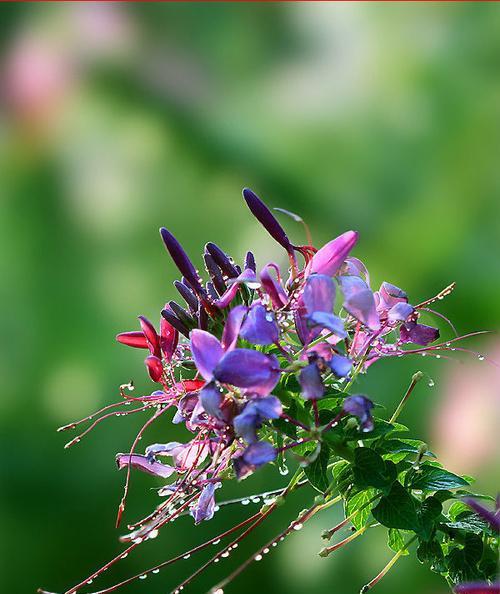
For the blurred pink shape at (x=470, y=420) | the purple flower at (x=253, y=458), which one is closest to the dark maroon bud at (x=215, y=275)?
the purple flower at (x=253, y=458)

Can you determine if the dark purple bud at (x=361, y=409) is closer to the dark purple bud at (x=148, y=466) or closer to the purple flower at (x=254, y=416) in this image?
the purple flower at (x=254, y=416)

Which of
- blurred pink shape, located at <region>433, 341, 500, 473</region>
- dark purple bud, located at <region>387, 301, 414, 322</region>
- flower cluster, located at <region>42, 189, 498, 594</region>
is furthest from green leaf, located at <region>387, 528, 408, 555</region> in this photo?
blurred pink shape, located at <region>433, 341, 500, 473</region>

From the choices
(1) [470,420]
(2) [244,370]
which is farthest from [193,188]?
(2) [244,370]

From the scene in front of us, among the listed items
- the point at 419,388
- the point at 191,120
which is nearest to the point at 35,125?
the point at 191,120

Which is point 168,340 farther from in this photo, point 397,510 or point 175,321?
point 397,510

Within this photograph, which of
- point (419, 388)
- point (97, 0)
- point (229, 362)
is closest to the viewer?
point (229, 362)

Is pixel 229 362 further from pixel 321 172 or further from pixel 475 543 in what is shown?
pixel 321 172

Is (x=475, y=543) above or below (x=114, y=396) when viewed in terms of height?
above
